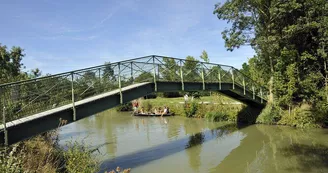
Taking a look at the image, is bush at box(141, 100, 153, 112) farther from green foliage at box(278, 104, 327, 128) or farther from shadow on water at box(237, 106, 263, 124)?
green foliage at box(278, 104, 327, 128)

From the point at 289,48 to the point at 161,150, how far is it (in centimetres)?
1108

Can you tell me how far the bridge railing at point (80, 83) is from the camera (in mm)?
7152

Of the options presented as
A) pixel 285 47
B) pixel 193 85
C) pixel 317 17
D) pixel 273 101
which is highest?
pixel 317 17

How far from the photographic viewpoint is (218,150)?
11570mm

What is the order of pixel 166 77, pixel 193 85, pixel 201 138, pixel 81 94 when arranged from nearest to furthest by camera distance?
pixel 81 94 → pixel 166 77 → pixel 193 85 → pixel 201 138

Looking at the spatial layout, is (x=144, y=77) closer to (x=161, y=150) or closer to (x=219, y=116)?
(x=161, y=150)

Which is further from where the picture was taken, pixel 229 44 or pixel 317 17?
pixel 229 44

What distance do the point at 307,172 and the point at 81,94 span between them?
25.3ft

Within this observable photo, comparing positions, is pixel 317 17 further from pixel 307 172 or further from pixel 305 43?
pixel 307 172

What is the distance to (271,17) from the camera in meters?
16.5

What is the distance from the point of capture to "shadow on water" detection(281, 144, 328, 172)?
8.63 meters

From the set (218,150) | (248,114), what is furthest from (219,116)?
(218,150)

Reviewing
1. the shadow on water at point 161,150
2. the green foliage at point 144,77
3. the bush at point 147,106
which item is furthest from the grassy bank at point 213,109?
the green foliage at point 144,77

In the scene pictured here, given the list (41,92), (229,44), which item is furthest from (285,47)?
(41,92)
